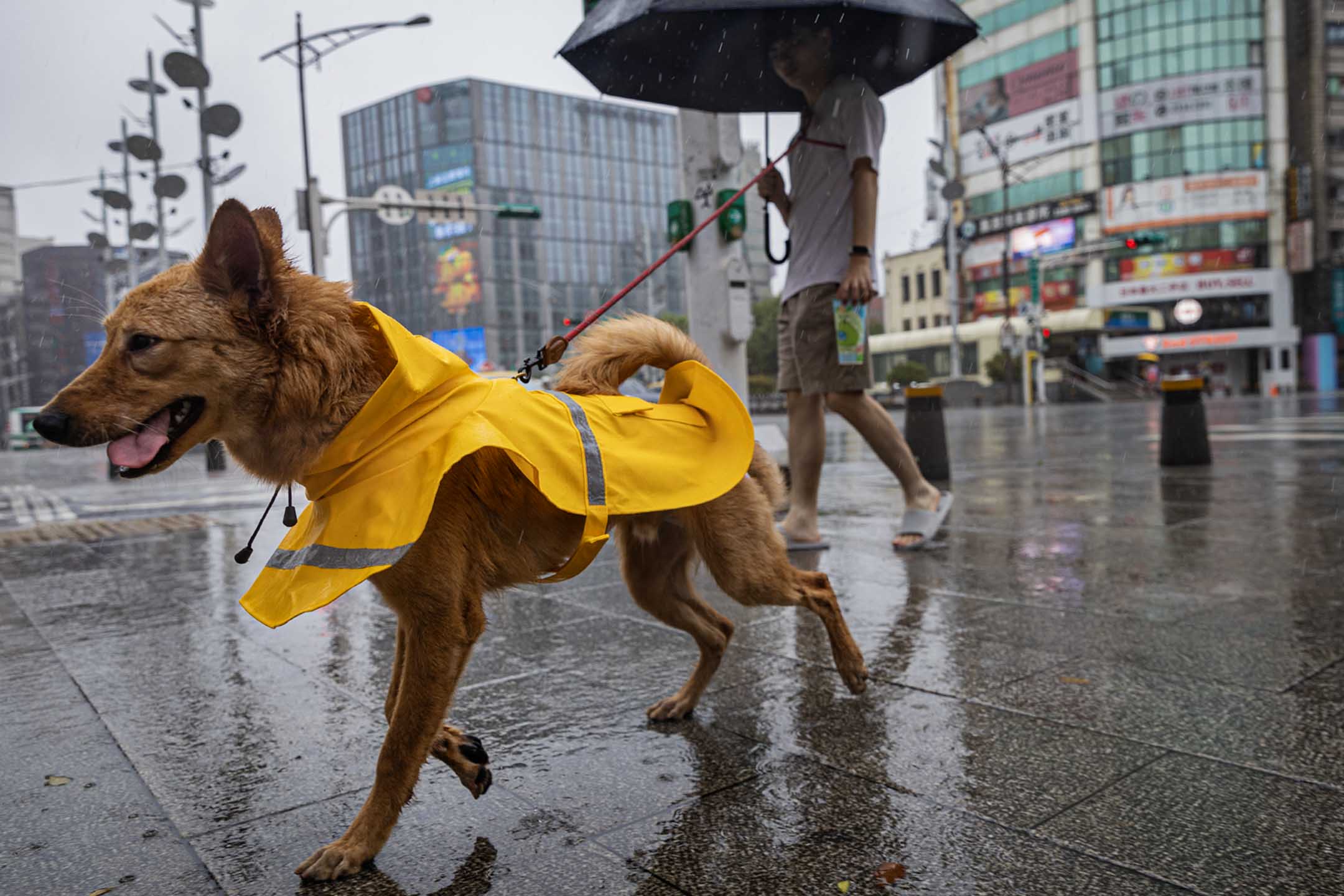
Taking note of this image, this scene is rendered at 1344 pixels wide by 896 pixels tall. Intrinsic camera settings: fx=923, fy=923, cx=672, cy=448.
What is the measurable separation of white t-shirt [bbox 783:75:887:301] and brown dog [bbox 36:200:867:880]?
9.45ft

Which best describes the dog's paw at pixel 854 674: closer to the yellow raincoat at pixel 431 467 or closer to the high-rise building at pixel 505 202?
the yellow raincoat at pixel 431 467

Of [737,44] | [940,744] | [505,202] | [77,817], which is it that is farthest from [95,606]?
[505,202]

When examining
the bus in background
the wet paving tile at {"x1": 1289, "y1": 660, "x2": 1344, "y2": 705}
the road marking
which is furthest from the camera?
the bus in background

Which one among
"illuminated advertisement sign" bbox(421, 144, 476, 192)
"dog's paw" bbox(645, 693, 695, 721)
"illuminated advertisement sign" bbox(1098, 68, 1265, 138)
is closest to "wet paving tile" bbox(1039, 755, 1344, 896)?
"dog's paw" bbox(645, 693, 695, 721)

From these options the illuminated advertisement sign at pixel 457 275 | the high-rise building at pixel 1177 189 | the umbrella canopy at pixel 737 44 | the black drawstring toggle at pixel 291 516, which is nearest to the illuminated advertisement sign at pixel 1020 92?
the high-rise building at pixel 1177 189

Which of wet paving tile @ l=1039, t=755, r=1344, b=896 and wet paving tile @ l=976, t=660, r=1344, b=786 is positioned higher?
wet paving tile @ l=976, t=660, r=1344, b=786

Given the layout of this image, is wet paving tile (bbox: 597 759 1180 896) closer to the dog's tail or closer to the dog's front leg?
the dog's front leg

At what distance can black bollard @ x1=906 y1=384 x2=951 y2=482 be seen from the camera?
8.98 m

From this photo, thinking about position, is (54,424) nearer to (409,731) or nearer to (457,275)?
(409,731)

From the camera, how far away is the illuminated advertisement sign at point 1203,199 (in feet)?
168

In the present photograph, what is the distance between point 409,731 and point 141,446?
808 mm

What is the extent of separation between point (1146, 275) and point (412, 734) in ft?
190

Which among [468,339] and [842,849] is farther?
[468,339]

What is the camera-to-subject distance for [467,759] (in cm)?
217
